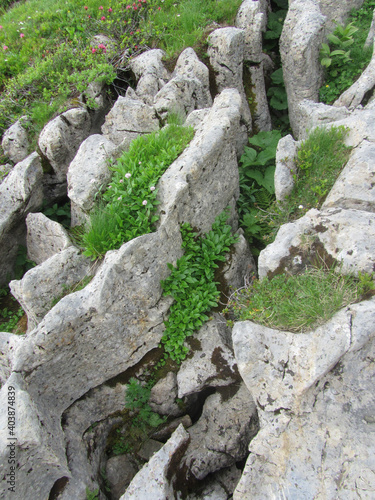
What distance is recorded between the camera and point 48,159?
9633 mm

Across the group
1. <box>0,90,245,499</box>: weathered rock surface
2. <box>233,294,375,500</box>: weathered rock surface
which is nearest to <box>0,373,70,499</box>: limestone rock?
<box>0,90,245,499</box>: weathered rock surface

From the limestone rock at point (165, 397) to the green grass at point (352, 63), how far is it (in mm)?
9783

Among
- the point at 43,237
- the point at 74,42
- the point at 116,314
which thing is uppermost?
the point at 74,42

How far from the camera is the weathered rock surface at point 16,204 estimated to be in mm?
8562

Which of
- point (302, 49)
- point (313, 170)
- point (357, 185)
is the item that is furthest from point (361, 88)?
point (357, 185)

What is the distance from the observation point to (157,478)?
5.64m

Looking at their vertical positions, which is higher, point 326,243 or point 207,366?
point 326,243

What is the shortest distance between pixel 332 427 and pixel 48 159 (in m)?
9.34

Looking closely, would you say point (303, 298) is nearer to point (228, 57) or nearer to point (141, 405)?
point (141, 405)

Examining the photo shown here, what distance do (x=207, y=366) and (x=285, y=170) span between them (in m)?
4.48

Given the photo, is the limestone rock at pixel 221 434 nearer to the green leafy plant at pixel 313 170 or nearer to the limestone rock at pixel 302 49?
the green leafy plant at pixel 313 170

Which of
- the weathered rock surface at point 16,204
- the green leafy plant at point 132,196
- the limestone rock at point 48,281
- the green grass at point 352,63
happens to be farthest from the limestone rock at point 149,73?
the limestone rock at point 48,281

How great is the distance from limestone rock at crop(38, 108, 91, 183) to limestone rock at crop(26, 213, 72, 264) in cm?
194

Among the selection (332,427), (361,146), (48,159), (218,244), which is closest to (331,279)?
(332,427)
